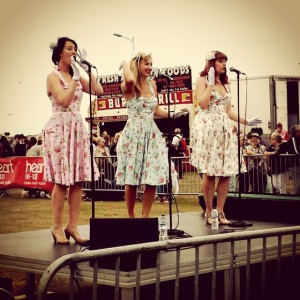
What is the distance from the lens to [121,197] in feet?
49.7

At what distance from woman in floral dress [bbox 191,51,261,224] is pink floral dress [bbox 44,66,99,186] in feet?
5.52

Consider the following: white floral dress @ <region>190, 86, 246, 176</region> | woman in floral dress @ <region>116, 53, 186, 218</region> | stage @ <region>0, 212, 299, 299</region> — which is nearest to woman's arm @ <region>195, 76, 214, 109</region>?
white floral dress @ <region>190, 86, 246, 176</region>

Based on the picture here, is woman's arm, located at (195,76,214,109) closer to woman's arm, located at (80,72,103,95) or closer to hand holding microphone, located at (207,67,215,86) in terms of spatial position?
hand holding microphone, located at (207,67,215,86)

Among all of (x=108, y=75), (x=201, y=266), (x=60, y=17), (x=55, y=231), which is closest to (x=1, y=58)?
(x=60, y=17)

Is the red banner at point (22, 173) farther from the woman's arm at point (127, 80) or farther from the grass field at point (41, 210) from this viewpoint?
the woman's arm at point (127, 80)

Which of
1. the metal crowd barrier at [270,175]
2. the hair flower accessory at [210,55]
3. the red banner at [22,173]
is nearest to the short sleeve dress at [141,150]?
the hair flower accessory at [210,55]

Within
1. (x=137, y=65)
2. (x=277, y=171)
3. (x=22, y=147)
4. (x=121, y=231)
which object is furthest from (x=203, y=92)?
(x=22, y=147)

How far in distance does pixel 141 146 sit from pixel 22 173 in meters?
10.3

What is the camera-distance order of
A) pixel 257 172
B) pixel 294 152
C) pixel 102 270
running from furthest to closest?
pixel 257 172 < pixel 294 152 < pixel 102 270

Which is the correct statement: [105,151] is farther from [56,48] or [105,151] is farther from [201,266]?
[201,266]

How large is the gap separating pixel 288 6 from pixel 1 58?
4.19m

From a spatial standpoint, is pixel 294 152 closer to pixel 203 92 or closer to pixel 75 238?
pixel 203 92

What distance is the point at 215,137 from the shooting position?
21.0 ft

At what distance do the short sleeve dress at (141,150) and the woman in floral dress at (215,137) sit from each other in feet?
2.34
